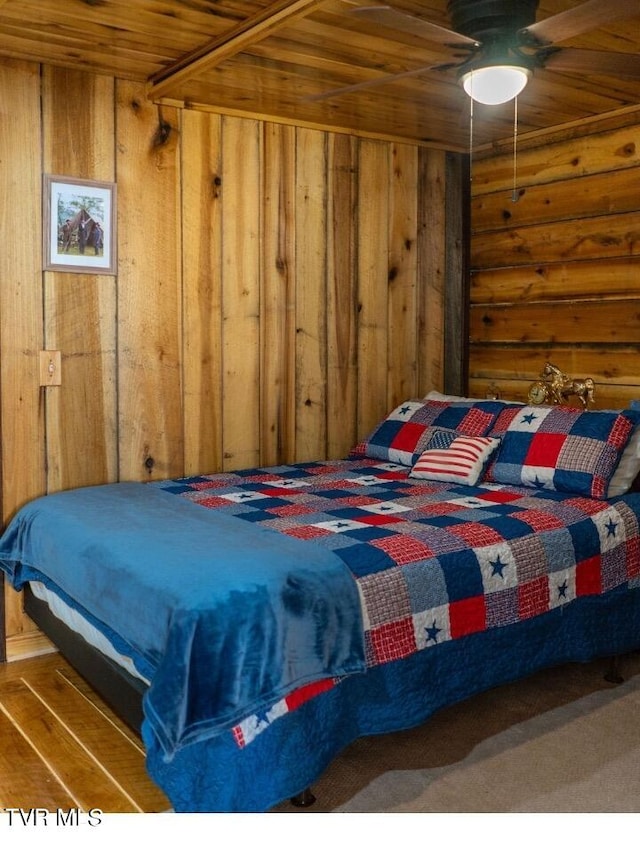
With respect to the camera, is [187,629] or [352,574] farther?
[352,574]

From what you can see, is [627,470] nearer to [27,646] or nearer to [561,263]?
[561,263]

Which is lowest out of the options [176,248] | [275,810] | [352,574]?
[275,810]

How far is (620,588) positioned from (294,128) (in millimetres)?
2397

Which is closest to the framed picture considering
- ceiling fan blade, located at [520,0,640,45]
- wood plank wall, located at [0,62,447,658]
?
wood plank wall, located at [0,62,447,658]

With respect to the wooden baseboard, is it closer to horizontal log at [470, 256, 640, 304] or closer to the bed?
the bed

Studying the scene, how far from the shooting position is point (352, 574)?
2.12m

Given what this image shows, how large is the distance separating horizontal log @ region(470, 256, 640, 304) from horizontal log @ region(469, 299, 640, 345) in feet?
0.13

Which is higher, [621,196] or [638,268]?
[621,196]

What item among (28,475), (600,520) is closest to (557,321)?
(600,520)

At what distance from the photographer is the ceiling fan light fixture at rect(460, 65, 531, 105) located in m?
2.28

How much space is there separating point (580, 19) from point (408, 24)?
423 millimetres

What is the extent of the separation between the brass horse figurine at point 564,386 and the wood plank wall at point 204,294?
2.44ft

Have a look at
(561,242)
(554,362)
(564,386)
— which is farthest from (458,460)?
(561,242)

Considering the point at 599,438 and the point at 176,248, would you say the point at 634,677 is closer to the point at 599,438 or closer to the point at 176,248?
the point at 599,438
